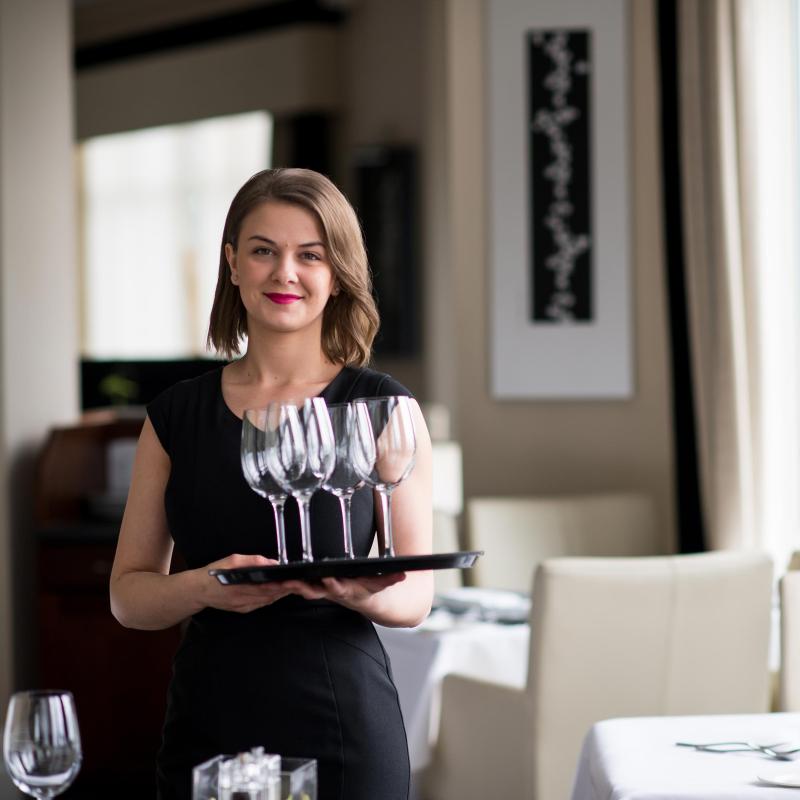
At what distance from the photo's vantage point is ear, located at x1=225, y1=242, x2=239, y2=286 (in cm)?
173

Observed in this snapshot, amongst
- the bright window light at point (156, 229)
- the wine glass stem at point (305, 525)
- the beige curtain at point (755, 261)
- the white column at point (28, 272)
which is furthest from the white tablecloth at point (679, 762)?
the bright window light at point (156, 229)

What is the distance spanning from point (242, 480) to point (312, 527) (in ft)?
0.35

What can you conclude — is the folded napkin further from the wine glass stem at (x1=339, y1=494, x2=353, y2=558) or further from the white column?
the wine glass stem at (x1=339, y1=494, x2=353, y2=558)

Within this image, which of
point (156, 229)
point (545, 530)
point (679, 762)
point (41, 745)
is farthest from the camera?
point (156, 229)

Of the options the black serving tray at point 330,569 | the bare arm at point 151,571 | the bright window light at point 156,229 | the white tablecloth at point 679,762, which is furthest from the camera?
the bright window light at point 156,229

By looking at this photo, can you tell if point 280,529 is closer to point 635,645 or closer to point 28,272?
point 635,645

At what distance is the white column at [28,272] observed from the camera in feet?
15.1

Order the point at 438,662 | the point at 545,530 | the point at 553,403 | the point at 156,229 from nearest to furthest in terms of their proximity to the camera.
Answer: the point at 438,662
the point at 545,530
the point at 553,403
the point at 156,229

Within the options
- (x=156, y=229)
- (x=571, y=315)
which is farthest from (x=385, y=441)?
(x=156, y=229)

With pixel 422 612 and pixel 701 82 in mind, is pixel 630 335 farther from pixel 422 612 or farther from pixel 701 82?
pixel 422 612

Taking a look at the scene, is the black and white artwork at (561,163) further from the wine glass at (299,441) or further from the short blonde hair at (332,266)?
the wine glass at (299,441)

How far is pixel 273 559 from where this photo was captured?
5.45 ft

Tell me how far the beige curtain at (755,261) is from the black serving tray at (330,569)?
3177mm

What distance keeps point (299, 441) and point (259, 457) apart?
5 cm
